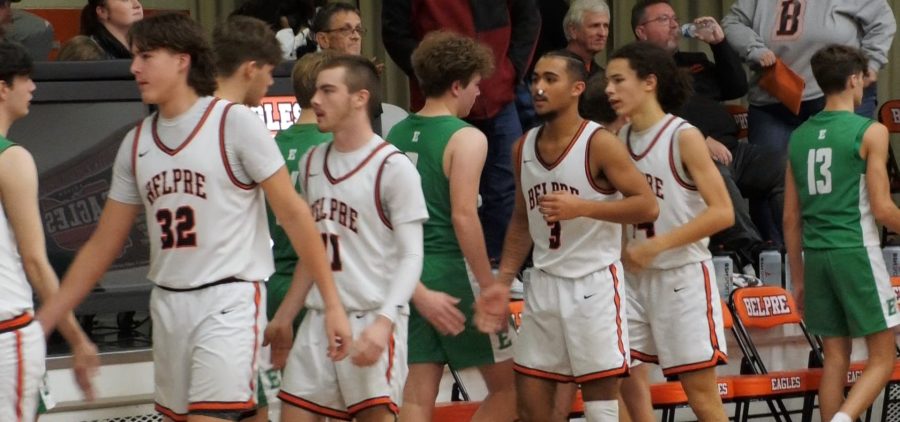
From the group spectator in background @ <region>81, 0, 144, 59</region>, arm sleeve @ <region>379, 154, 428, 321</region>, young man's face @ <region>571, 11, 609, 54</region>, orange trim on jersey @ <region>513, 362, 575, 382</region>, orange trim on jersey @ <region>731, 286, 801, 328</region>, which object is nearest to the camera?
arm sleeve @ <region>379, 154, 428, 321</region>

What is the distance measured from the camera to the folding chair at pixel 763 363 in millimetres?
7422

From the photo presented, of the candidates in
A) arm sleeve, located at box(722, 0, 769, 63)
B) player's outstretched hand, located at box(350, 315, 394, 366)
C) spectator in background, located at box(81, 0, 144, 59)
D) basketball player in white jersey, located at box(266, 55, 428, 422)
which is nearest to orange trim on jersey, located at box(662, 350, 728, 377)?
basketball player in white jersey, located at box(266, 55, 428, 422)

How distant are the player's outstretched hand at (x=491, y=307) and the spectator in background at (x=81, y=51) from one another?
7.97 ft

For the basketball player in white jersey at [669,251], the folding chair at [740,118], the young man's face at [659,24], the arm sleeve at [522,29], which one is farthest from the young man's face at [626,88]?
the folding chair at [740,118]

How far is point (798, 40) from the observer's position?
975 centimetres

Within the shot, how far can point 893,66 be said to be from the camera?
1286cm

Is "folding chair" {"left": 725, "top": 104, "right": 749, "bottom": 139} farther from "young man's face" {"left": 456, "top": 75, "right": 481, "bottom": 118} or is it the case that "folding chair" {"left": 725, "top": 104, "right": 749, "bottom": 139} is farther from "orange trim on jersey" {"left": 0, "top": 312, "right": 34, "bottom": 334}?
"orange trim on jersey" {"left": 0, "top": 312, "right": 34, "bottom": 334}

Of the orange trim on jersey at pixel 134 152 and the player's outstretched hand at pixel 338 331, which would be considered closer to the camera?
the player's outstretched hand at pixel 338 331

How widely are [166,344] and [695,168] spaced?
240 cm

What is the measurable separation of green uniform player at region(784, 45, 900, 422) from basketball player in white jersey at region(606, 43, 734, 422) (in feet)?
3.59

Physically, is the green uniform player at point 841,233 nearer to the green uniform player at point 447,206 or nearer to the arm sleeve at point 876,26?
the green uniform player at point 447,206

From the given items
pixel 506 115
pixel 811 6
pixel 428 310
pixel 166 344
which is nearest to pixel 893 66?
pixel 811 6

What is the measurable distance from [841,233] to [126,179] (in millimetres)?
3686

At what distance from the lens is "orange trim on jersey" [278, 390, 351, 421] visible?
509 centimetres
